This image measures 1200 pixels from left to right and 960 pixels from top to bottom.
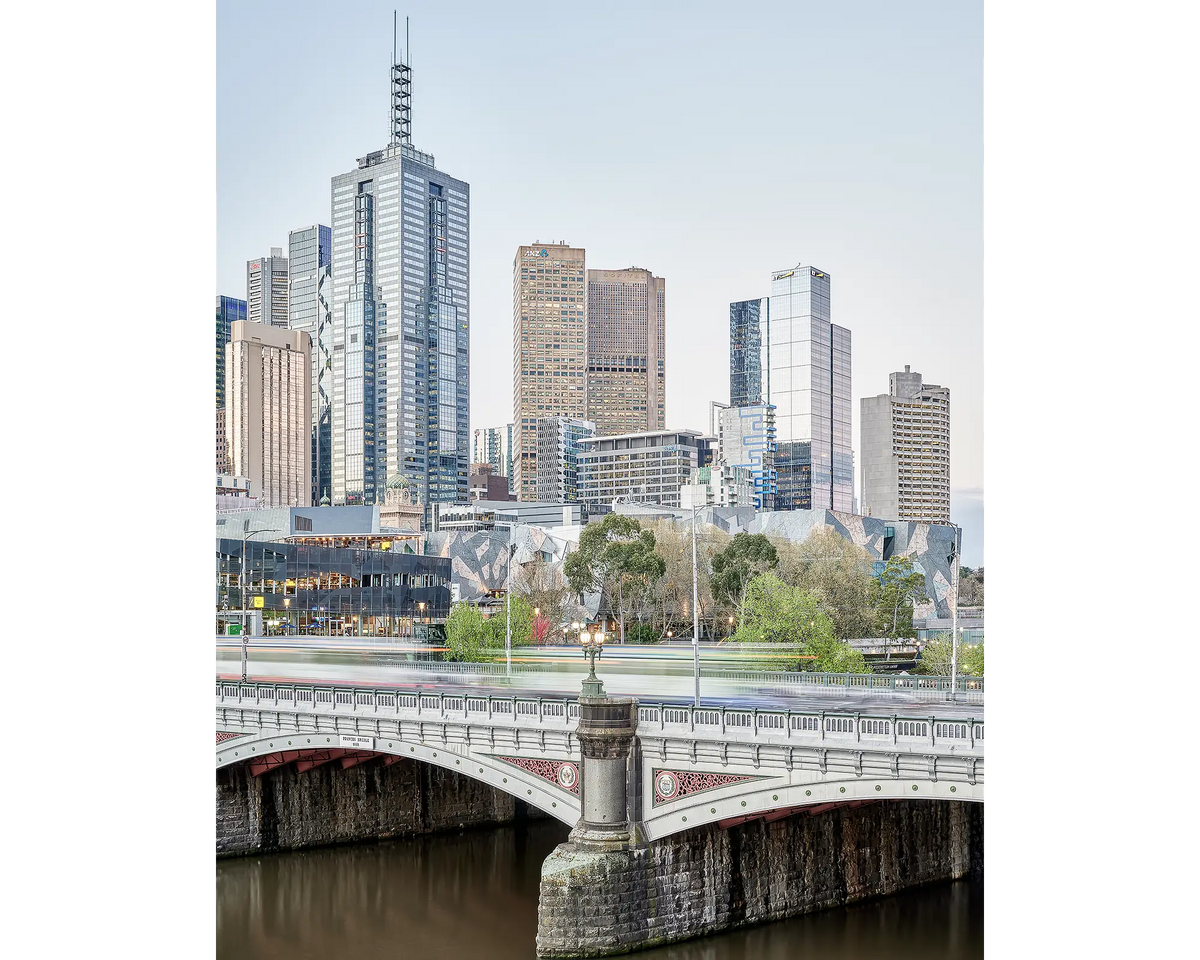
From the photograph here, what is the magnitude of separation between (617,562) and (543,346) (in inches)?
4101

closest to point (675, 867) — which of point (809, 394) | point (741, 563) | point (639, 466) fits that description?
point (741, 563)

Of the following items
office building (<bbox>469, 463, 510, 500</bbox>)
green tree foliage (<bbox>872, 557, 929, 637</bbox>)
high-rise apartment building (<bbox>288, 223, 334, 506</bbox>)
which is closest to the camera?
green tree foliage (<bbox>872, 557, 929, 637</bbox>)

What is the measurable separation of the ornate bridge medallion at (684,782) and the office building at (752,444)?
337ft

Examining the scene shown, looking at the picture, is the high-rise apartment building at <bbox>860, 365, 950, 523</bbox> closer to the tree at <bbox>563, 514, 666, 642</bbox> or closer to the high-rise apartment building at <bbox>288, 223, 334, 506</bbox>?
the tree at <bbox>563, 514, 666, 642</bbox>

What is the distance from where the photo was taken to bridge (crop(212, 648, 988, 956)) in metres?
18.4

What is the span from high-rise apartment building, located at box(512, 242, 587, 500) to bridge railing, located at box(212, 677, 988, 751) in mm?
117058

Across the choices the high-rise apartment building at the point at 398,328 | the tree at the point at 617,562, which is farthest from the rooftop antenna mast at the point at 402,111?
the tree at the point at 617,562

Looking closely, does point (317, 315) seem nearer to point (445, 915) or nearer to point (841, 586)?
point (841, 586)

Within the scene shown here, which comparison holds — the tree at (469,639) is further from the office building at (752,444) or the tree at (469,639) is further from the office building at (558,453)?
the office building at (558,453)

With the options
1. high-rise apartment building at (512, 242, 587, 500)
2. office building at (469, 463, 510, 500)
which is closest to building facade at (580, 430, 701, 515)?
high-rise apartment building at (512, 242, 587, 500)
